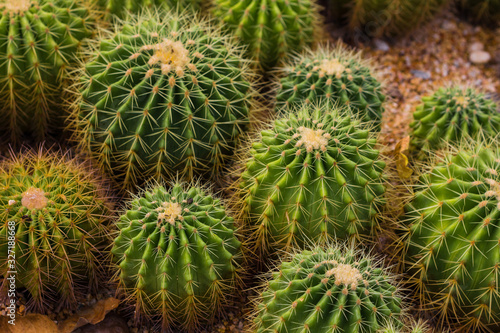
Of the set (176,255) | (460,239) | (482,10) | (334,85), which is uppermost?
(482,10)

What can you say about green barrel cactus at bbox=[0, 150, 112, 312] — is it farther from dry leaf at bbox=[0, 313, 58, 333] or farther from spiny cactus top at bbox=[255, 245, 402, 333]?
spiny cactus top at bbox=[255, 245, 402, 333]

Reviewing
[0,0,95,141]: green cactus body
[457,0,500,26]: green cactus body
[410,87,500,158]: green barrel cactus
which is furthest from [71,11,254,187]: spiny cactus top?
[457,0,500,26]: green cactus body

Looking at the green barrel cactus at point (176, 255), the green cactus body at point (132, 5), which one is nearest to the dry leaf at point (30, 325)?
the green barrel cactus at point (176, 255)

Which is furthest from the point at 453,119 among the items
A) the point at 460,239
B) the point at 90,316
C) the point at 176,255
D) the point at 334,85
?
the point at 90,316

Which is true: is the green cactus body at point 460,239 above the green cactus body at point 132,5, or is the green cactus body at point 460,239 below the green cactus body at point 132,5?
below

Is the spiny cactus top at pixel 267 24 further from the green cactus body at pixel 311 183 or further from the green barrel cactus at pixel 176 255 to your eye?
the green barrel cactus at pixel 176 255

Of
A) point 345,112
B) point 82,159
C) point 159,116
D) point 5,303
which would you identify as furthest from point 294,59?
point 5,303

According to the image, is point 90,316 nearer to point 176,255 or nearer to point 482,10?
point 176,255
